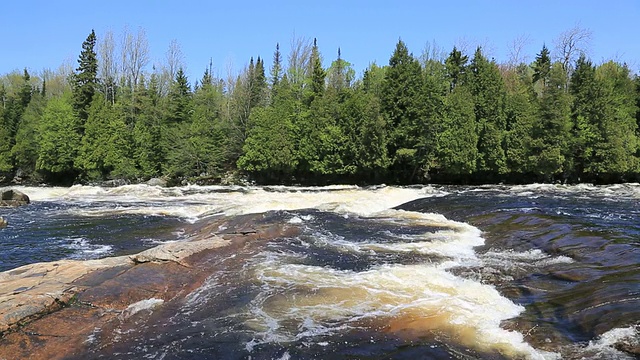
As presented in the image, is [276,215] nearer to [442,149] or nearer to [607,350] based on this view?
[607,350]

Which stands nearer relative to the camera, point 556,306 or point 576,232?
point 556,306

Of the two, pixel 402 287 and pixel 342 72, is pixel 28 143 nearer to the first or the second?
pixel 342 72

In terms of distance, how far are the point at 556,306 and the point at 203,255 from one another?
820 centimetres

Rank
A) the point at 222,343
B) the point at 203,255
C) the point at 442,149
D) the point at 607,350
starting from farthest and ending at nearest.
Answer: the point at 442,149 → the point at 203,255 → the point at 222,343 → the point at 607,350

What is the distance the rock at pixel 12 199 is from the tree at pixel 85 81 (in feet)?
82.5

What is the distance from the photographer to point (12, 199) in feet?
84.5

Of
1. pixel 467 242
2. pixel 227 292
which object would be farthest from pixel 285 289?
pixel 467 242

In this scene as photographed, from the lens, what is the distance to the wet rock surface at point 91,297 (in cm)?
665

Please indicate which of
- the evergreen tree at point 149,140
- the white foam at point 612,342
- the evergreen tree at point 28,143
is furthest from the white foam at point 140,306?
the evergreen tree at point 28,143

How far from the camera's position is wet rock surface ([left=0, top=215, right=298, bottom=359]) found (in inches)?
262

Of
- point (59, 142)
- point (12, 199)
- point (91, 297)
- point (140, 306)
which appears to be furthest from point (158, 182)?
point (140, 306)

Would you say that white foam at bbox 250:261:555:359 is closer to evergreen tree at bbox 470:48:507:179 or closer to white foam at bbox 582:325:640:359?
white foam at bbox 582:325:640:359

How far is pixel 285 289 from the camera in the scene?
916cm

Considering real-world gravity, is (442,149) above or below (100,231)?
above
